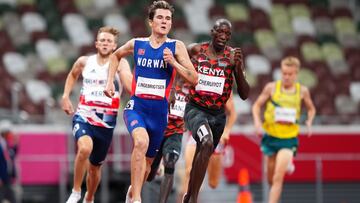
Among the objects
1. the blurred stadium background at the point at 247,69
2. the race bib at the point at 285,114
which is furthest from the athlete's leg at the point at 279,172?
the blurred stadium background at the point at 247,69

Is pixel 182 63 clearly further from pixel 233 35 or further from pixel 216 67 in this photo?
pixel 233 35

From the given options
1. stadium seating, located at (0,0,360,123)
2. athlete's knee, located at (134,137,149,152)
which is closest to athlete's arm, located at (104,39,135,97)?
athlete's knee, located at (134,137,149,152)

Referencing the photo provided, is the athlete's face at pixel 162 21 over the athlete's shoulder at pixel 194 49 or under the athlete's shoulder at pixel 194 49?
over

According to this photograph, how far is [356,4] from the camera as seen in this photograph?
93.5 ft

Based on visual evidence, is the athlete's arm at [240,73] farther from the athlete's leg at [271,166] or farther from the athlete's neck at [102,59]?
the athlete's leg at [271,166]

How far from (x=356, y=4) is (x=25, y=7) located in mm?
9001

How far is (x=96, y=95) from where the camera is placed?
13906 millimetres

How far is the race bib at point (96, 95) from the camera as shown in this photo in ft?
45.6

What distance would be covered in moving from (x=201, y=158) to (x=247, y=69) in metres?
13.6

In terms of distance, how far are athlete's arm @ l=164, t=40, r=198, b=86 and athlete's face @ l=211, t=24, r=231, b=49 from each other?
31.8 inches

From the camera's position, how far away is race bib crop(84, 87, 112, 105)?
45.6 ft

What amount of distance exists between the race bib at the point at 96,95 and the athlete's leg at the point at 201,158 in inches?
70.4

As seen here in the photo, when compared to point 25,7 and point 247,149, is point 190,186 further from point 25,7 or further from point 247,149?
point 25,7

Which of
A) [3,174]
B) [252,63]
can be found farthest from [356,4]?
[3,174]
